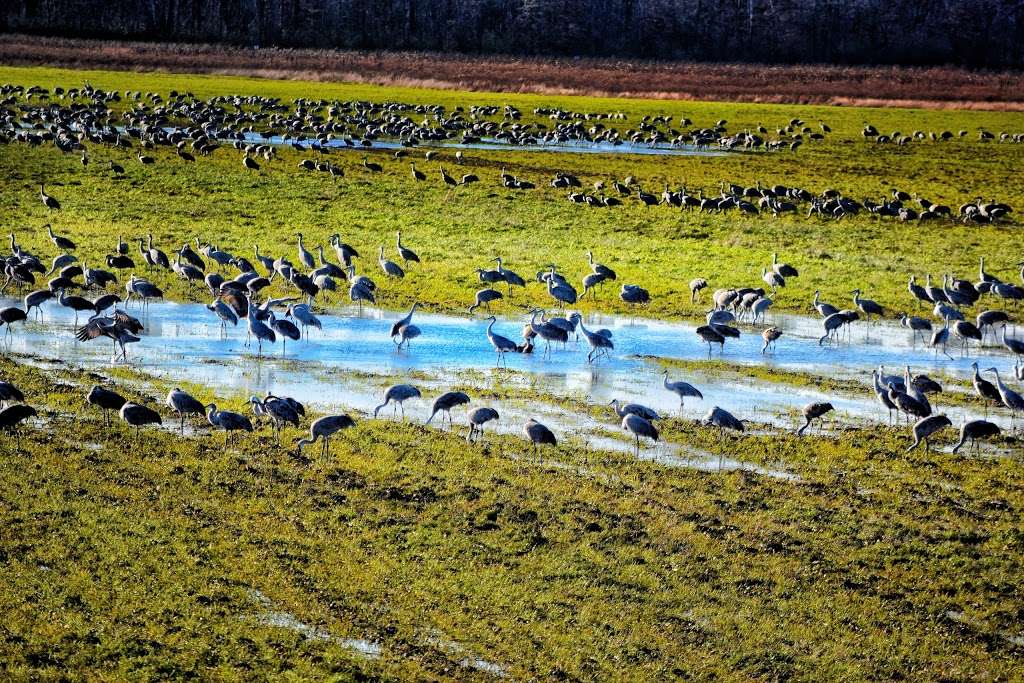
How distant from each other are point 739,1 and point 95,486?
134207mm

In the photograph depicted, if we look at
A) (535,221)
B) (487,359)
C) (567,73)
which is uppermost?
(567,73)

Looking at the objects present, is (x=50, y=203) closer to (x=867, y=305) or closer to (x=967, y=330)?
(x=867, y=305)

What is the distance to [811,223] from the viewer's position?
35750 millimetres

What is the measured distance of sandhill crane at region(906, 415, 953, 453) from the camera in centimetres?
1678

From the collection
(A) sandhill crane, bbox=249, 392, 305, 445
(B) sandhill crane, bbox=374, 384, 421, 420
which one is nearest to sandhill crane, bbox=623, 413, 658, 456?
(B) sandhill crane, bbox=374, 384, 421, 420

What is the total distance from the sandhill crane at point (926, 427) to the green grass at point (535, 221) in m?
8.73

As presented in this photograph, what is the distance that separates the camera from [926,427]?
663 inches

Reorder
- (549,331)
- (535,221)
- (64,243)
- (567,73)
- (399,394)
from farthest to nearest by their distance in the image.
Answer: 1. (567,73)
2. (535,221)
3. (64,243)
4. (549,331)
5. (399,394)

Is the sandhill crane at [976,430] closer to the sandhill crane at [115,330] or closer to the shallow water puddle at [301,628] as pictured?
the shallow water puddle at [301,628]

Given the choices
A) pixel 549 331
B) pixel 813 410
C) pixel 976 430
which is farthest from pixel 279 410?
pixel 976 430

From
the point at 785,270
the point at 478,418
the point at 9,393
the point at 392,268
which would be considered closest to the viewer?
the point at 478,418

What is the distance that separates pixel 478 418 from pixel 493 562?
4048 mm

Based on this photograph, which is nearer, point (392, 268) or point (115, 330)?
point (115, 330)

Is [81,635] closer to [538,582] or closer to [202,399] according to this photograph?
[538,582]
